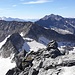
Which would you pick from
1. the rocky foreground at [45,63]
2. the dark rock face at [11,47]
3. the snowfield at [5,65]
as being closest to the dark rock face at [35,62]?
the rocky foreground at [45,63]

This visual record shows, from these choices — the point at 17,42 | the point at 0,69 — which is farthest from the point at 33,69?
the point at 17,42

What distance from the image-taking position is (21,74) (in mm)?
49188

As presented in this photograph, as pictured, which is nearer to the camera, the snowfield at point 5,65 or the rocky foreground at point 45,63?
the rocky foreground at point 45,63

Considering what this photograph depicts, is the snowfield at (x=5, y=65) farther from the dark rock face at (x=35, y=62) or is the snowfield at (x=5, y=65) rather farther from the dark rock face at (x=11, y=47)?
the dark rock face at (x=35, y=62)

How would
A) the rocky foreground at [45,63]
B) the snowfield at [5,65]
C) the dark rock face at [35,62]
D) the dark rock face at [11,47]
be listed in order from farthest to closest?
the dark rock face at [11,47] < the snowfield at [5,65] < the dark rock face at [35,62] < the rocky foreground at [45,63]

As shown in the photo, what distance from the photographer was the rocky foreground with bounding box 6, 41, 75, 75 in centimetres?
4582

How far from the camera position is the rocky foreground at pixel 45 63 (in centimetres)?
4582

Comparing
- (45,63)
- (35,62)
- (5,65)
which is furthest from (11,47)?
(45,63)

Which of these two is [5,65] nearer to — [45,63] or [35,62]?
[35,62]

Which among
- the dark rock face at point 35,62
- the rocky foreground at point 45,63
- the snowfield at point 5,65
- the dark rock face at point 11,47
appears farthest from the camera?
the dark rock face at point 11,47

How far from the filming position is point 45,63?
48.5m

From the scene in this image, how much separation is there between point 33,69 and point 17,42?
132899mm

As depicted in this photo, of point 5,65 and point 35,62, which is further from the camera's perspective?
point 5,65

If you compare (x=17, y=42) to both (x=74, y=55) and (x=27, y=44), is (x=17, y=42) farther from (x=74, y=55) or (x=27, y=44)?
(x=74, y=55)
